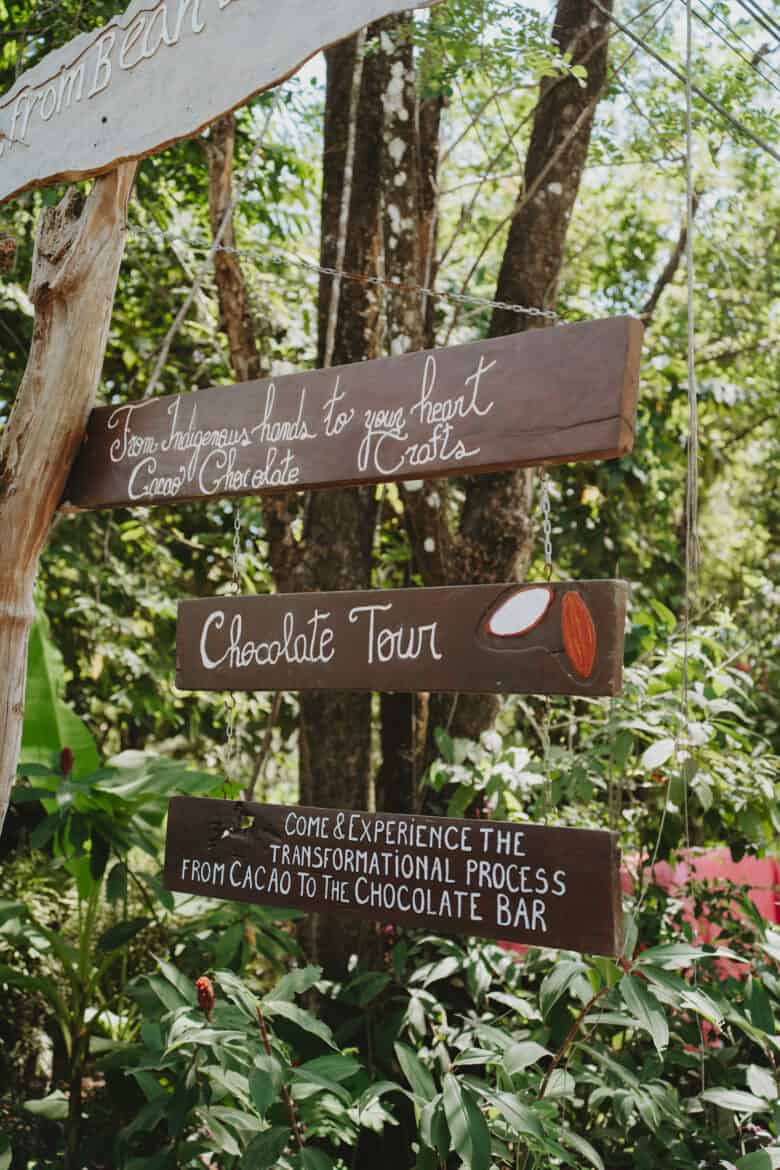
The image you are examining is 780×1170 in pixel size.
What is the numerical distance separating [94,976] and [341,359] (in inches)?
85.6

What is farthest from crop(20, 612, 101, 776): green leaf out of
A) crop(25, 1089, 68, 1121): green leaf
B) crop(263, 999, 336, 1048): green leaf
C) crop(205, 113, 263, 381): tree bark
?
crop(263, 999, 336, 1048): green leaf

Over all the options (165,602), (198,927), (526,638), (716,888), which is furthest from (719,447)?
(526,638)

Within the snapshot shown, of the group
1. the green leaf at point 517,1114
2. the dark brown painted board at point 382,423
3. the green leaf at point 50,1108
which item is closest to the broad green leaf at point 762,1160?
the green leaf at point 517,1114

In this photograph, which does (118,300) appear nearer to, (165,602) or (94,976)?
(165,602)

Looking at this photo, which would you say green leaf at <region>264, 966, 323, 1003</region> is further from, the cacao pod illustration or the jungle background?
the cacao pod illustration

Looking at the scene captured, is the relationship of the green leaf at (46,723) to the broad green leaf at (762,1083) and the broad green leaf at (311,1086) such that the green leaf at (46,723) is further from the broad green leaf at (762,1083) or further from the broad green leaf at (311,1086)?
the broad green leaf at (762,1083)

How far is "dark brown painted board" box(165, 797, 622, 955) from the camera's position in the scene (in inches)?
65.2

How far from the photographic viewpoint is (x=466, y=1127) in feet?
6.33

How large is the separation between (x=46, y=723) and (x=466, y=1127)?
2.21 meters

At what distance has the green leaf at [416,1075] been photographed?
2188 mm

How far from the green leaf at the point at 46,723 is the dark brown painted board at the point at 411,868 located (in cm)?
163

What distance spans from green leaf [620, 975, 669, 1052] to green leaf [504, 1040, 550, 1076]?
307 millimetres

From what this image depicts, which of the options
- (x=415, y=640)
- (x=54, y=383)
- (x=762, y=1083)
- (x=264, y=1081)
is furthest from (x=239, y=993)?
(x=54, y=383)

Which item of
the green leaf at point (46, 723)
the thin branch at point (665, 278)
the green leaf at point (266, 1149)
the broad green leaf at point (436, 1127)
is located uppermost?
the thin branch at point (665, 278)
